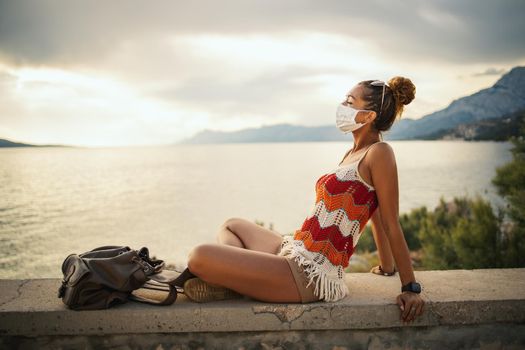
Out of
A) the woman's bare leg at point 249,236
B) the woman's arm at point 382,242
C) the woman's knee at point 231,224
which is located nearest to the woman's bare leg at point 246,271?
the woman's bare leg at point 249,236

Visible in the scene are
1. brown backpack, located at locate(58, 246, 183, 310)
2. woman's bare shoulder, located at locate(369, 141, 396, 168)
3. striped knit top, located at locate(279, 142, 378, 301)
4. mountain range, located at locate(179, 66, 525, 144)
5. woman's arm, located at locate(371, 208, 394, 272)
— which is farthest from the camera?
mountain range, located at locate(179, 66, 525, 144)

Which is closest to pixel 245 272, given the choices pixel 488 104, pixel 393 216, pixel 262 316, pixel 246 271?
pixel 246 271

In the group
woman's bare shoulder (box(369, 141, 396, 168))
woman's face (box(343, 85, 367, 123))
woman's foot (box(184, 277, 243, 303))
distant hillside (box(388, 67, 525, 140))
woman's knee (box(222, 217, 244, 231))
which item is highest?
distant hillside (box(388, 67, 525, 140))

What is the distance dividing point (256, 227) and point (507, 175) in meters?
5.72

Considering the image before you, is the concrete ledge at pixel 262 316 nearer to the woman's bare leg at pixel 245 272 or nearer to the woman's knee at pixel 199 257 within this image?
the woman's bare leg at pixel 245 272

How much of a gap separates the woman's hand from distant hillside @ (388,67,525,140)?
1.12 meters

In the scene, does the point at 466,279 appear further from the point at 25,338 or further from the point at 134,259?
the point at 25,338

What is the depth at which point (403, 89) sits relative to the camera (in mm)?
2510

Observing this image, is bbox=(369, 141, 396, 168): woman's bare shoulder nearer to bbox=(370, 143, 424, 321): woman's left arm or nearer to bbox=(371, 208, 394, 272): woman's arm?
bbox=(370, 143, 424, 321): woman's left arm

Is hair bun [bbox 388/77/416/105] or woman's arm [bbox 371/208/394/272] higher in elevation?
hair bun [bbox 388/77/416/105]

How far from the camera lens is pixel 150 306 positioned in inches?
89.7

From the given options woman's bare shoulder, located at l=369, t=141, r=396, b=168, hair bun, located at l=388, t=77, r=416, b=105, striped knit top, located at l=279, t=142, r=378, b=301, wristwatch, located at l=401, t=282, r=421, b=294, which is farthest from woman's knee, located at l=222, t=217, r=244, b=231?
hair bun, located at l=388, t=77, r=416, b=105

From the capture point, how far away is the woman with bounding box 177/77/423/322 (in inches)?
89.6

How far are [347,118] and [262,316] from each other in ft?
4.77
